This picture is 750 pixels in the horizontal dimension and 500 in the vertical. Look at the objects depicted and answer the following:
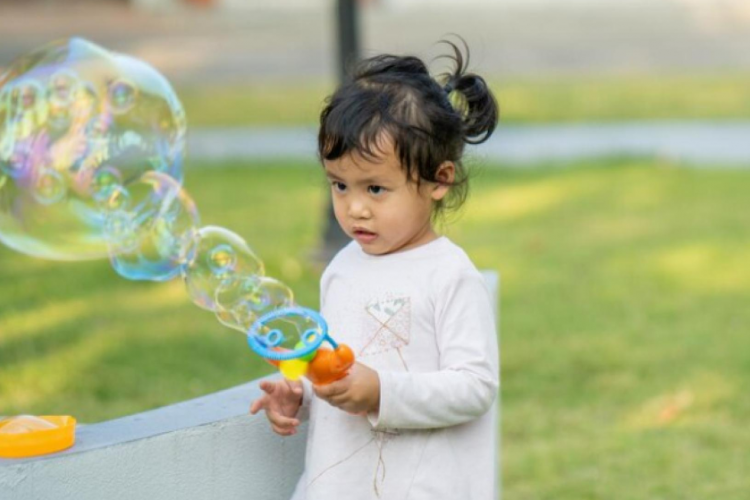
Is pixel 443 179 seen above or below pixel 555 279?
above

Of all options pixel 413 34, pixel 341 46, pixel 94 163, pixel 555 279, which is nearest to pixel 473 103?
pixel 94 163

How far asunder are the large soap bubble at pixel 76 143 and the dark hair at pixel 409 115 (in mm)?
929

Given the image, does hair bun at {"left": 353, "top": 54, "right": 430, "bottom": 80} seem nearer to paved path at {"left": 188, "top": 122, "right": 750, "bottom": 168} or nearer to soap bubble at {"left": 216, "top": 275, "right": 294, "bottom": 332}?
soap bubble at {"left": 216, "top": 275, "right": 294, "bottom": 332}

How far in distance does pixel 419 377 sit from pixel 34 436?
708 millimetres

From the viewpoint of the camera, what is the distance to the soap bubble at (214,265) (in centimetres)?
310

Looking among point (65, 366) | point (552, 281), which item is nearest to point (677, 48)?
point (552, 281)

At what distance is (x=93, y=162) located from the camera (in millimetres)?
3541

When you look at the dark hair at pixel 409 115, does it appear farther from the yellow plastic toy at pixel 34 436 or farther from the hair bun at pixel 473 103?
the yellow plastic toy at pixel 34 436

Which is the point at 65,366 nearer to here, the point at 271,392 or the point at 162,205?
the point at 162,205

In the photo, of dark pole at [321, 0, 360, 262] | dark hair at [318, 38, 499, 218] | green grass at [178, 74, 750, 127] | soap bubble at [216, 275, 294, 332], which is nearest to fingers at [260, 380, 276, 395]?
soap bubble at [216, 275, 294, 332]

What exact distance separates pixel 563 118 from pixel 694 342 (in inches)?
237

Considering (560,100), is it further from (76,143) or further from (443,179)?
(443,179)

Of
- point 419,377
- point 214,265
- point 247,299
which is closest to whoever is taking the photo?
point 419,377

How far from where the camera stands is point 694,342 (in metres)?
5.69
